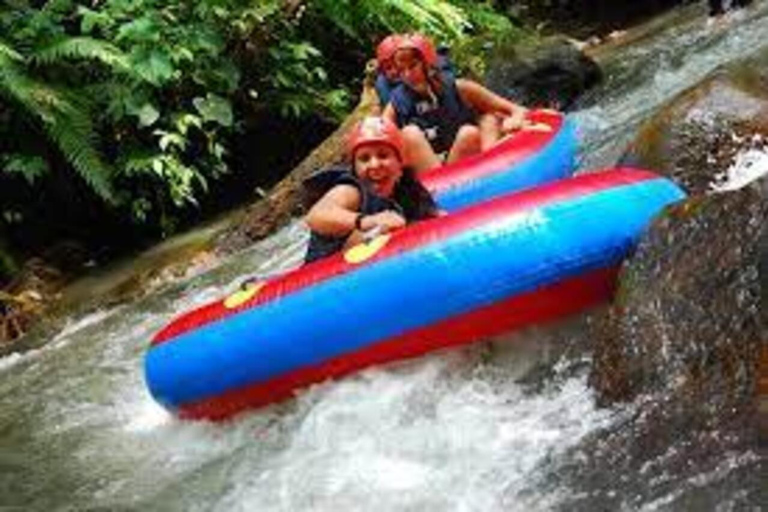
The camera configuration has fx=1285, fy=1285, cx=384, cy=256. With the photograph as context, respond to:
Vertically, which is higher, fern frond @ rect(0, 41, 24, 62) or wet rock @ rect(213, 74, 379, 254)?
fern frond @ rect(0, 41, 24, 62)

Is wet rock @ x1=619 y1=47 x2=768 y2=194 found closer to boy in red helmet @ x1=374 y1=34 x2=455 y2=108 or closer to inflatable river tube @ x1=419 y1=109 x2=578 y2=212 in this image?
inflatable river tube @ x1=419 y1=109 x2=578 y2=212

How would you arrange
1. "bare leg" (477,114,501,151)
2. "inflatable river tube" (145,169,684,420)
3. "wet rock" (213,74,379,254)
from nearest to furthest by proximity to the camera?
"inflatable river tube" (145,169,684,420)
"bare leg" (477,114,501,151)
"wet rock" (213,74,379,254)

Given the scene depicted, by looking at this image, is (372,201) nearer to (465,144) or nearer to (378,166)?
(378,166)

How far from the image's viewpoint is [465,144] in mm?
6797

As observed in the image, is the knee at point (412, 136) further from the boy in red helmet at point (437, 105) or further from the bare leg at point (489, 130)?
the bare leg at point (489, 130)

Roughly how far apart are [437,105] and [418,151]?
0.54 meters

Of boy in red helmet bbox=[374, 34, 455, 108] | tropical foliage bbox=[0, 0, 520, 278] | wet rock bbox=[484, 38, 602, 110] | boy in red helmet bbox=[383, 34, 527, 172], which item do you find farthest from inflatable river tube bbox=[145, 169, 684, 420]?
wet rock bbox=[484, 38, 602, 110]

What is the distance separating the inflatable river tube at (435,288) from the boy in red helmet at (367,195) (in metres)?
0.45

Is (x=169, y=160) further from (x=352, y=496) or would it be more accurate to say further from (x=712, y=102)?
(x=352, y=496)

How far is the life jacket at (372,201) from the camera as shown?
5.47 meters

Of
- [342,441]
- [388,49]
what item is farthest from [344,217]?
[388,49]

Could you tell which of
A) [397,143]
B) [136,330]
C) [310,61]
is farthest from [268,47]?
[397,143]

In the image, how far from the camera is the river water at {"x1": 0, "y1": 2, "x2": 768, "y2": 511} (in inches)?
151

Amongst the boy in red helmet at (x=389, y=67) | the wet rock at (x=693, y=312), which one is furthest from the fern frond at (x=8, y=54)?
the wet rock at (x=693, y=312)
